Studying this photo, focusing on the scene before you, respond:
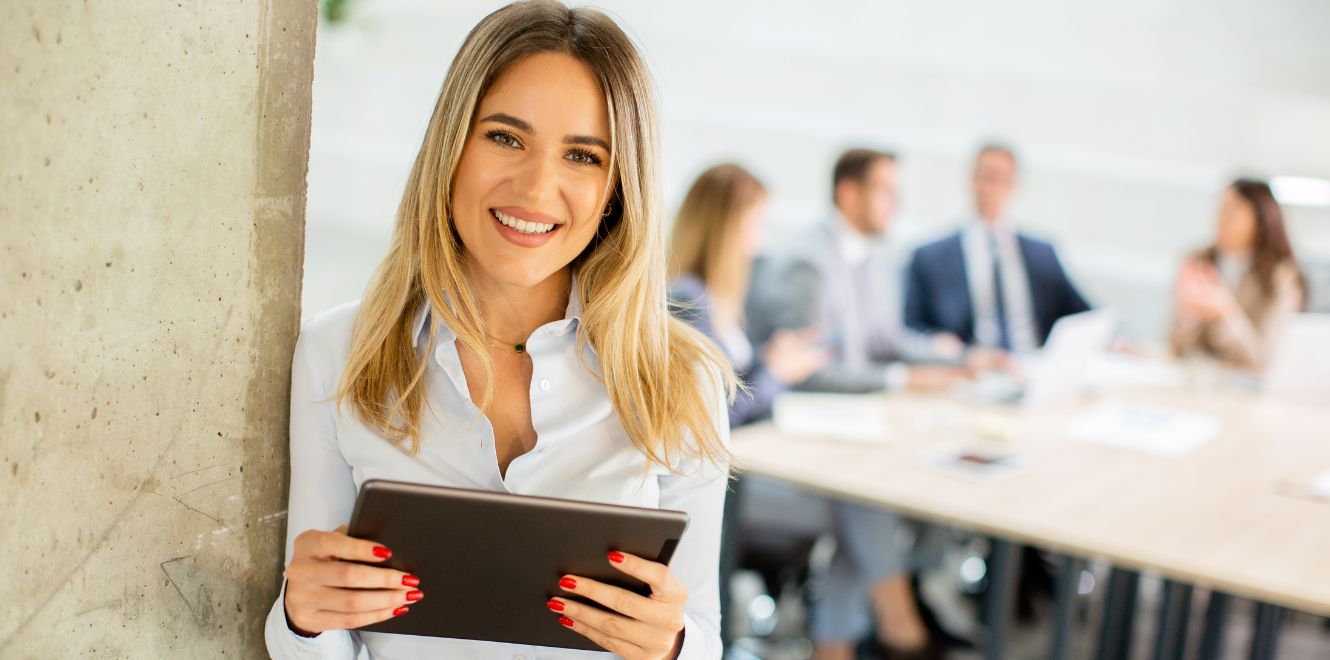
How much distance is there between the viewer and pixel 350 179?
7395 millimetres

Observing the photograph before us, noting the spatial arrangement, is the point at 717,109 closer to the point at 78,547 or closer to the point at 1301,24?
the point at 1301,24

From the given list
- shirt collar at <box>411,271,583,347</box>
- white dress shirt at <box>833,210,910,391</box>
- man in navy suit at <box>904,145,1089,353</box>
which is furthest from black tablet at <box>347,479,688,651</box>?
man in navy suit at <box>904,145,1089,353</box>

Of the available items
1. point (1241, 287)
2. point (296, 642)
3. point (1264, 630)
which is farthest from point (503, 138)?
point (1241, 287)

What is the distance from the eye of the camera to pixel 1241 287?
497 centimetres

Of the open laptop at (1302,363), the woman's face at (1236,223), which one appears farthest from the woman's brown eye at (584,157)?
the woman's face at (1236,223)

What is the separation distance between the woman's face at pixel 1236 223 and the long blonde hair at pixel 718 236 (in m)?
2.69

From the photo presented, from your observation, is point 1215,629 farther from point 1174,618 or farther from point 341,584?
point 341,584

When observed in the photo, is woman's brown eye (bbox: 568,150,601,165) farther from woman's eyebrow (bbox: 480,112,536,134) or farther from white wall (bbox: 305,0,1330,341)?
white wall (bbox: 305,0,1330,341)

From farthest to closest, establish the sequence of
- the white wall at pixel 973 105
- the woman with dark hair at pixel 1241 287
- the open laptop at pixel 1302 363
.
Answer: the white wall at pixel 973 105, the woman with dark hair at pixel 1241 287, the open laptop at pixel 1302 363

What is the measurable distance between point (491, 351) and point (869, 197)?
3118 millimetres

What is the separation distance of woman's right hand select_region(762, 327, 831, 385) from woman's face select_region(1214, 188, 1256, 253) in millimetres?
2383

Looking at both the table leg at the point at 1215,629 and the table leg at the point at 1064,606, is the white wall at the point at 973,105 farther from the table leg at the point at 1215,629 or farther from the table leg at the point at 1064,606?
the table leg at the point at 1064,606

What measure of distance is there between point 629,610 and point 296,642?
1.27 feet

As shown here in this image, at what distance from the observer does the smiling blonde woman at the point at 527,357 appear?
124 centimetres
